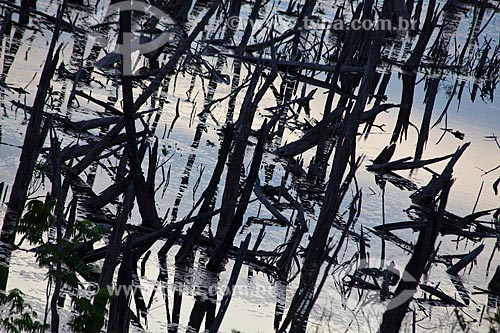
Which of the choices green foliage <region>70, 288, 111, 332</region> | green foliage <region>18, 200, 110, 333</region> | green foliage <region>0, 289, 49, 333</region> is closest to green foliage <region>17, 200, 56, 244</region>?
green foliage <region>18, 200, 110, 333</region>

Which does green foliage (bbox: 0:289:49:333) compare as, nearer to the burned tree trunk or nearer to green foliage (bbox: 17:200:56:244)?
green foliage (bbox: 17:200:56:244)

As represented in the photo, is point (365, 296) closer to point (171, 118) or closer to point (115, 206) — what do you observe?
point (115, 206)

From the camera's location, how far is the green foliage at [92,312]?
11.3ft

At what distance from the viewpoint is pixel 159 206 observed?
5676 millimetres

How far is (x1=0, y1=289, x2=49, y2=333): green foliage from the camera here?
11.5 ft

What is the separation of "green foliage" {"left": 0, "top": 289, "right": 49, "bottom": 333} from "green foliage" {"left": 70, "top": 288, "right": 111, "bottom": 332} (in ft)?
0.44

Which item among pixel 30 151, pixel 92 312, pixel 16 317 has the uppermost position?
pixel 30 151

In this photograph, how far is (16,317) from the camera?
12.7 feet

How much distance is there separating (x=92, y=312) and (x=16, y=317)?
562 mm

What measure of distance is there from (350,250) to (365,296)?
2.18 feet

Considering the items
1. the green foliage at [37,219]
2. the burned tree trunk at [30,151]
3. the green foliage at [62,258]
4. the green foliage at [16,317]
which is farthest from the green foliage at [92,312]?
the burned tree trunk at [30,151]

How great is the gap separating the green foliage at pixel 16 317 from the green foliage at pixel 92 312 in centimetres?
13

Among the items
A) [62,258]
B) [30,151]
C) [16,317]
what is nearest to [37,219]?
[62,258]

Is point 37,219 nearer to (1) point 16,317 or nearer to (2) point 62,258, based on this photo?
(2) point 62,258
